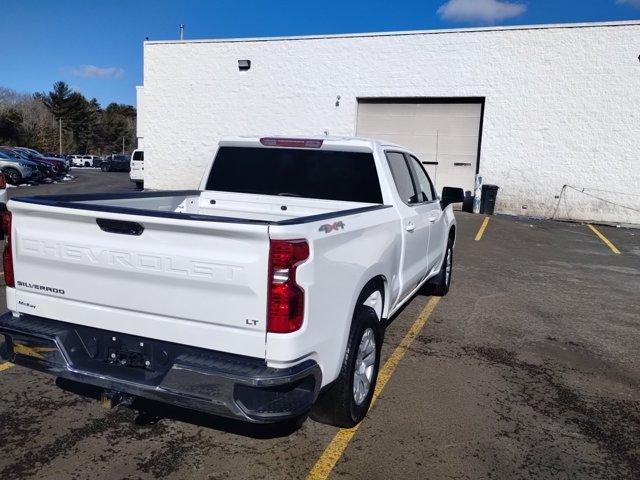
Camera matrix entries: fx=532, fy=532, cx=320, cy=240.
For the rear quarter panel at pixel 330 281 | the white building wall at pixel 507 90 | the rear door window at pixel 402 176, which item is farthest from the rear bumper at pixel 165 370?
the white building wall at pixel 507 90

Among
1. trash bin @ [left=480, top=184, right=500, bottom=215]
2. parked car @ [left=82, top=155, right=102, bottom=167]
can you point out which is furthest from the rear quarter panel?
parked car @ [left=82, top=155, right=102, bottom=167]

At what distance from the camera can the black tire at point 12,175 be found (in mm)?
23406

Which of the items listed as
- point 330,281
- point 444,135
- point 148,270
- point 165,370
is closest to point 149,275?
point 148,270

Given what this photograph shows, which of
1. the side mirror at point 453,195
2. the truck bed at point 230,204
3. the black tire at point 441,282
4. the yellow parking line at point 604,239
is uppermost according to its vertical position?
the side mirror at point 453,195

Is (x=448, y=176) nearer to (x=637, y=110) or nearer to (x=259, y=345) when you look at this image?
(x=637, y=110)

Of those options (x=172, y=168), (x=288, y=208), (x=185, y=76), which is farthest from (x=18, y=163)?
(x=288, y=208)

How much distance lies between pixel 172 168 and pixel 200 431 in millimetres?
23386

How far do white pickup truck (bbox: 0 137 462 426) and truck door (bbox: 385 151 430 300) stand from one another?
0.62 meters

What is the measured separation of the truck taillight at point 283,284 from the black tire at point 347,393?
0.76 metres

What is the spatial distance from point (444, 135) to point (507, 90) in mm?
2751

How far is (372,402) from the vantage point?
4.12m

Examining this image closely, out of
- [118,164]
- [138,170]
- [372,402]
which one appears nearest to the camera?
[372,402]

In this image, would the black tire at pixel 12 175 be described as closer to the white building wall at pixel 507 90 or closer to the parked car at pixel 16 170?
the parked car at pixel 16 170

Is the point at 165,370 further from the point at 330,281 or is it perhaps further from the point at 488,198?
the point at 488,198
